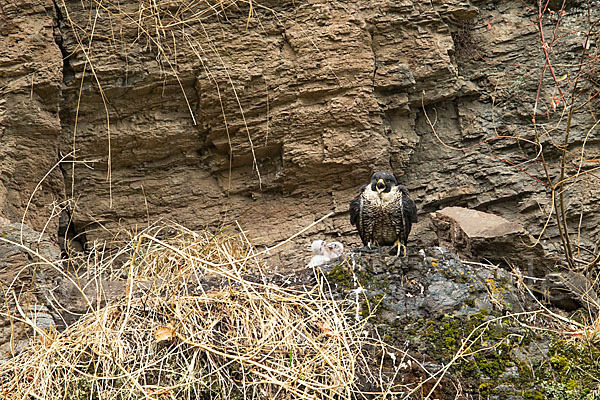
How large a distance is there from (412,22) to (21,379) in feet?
12.3

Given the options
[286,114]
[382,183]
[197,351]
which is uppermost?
[286,114]

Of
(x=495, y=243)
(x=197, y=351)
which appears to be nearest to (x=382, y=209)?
(x=495, y=243)

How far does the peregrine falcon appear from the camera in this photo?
4.41 m

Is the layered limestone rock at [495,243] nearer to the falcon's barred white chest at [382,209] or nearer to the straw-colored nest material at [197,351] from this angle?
the falcon's barred white chest at [382,209]

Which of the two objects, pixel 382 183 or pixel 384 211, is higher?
pixel 382 183

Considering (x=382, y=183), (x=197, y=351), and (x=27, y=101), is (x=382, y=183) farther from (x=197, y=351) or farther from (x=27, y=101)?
(x=27, y=101)

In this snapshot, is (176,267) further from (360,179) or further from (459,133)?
(459,133)

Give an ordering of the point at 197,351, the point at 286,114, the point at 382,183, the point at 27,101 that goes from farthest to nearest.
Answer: the point at 286,114 → the point at 27,101 → the point at 382,183 → the point at 197,351

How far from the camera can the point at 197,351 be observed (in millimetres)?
3002

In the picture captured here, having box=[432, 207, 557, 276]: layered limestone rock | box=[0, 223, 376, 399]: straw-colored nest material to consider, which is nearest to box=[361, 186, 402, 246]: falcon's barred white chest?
box=[432, 207, 557, 276]: layered limestone rock

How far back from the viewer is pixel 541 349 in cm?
333

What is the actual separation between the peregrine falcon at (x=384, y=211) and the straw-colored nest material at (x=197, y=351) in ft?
4.25

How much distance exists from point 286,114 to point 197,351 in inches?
95.7

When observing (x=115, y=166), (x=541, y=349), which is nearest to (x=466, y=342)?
(x=541, y=349)
